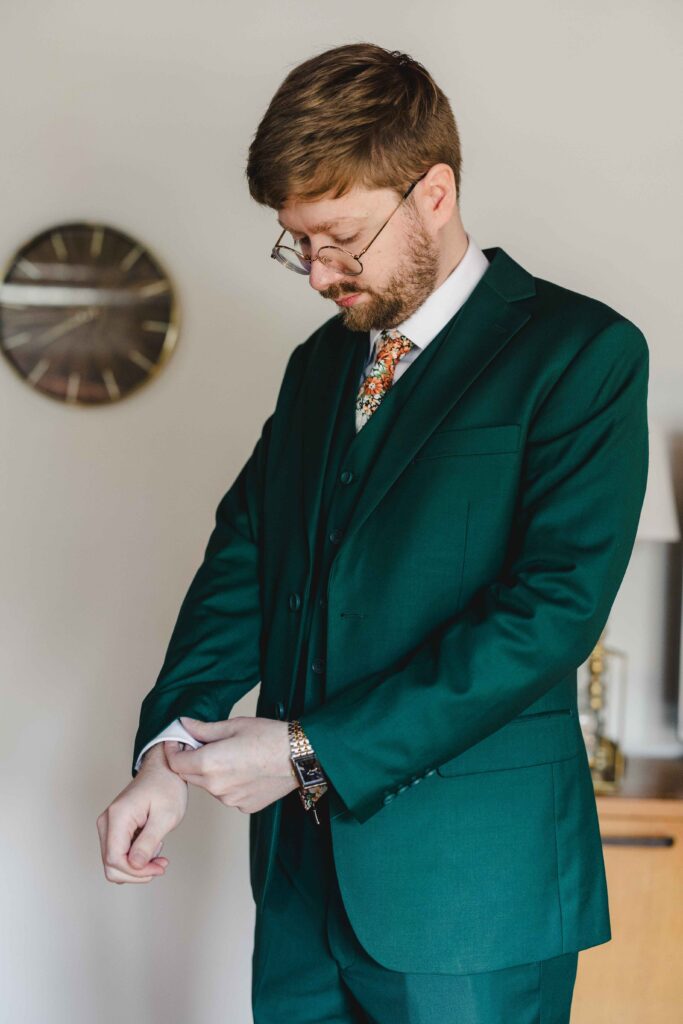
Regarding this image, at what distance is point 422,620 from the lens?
1333 millimetres

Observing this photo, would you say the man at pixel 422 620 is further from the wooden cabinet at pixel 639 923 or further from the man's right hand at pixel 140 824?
the wooden cabinet at pixel 639 923

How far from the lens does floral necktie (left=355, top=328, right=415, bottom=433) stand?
1474 mm

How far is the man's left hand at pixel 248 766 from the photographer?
124cm

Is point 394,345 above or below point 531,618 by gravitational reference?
above

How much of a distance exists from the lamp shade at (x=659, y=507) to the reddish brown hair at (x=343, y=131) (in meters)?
1.25

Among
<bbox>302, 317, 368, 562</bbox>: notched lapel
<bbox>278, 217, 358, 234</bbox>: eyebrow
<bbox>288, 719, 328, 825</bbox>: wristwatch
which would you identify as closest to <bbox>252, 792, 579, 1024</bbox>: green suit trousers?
<bbox>288, 719, 328, 825</bbox>: wristwatch

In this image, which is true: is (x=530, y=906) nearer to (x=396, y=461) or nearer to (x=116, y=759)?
(x=396, y=461)

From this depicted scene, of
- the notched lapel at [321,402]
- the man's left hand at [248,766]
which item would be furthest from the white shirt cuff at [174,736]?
the notched lapel at [321,402]

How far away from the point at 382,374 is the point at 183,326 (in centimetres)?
139

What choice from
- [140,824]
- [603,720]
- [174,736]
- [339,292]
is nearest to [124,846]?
[140,824]

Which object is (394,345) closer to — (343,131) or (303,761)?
(343,131)

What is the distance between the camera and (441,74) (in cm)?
271

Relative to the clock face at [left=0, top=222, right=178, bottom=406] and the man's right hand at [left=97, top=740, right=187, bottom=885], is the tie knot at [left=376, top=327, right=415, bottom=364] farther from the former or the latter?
the clock face at [left=0, top=222, right=178, bottom=406]

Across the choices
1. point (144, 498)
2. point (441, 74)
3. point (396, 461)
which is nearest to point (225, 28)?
point (441, 74)
